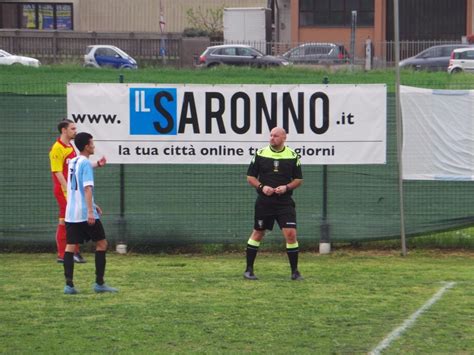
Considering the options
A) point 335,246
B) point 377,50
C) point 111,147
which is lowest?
point 335,246

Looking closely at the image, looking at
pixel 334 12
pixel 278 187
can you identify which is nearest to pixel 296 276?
pixel 278 187

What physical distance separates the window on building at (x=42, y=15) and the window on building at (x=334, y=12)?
14.4m

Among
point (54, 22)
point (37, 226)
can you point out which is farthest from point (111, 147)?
point (54, 22)

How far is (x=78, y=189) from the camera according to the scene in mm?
11344

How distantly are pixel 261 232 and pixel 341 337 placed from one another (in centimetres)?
341

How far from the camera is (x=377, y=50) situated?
49719mm

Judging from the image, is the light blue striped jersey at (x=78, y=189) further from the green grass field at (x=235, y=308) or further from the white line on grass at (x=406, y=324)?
the white line on grass at (x=406, y=324)

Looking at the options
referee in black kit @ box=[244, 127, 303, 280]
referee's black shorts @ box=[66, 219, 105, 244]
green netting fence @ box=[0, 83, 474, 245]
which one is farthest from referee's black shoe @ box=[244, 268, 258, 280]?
green netting fence @ box=[0, 83, 474, 245]

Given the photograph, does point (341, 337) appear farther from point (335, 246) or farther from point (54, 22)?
point (54, 22)

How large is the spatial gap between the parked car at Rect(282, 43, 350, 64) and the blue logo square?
2166 centimetres

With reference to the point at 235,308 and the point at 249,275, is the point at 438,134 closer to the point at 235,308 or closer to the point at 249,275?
the point at 249,275

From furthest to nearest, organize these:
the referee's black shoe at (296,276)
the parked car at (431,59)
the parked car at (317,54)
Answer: the parked car at (431,59)
the parked car at (317,54)
the referee's black shoe at (296,276)

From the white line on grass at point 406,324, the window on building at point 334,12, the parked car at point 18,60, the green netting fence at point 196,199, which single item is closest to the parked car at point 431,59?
the parked car at point 18,60

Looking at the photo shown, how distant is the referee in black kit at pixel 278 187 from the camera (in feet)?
40.7
